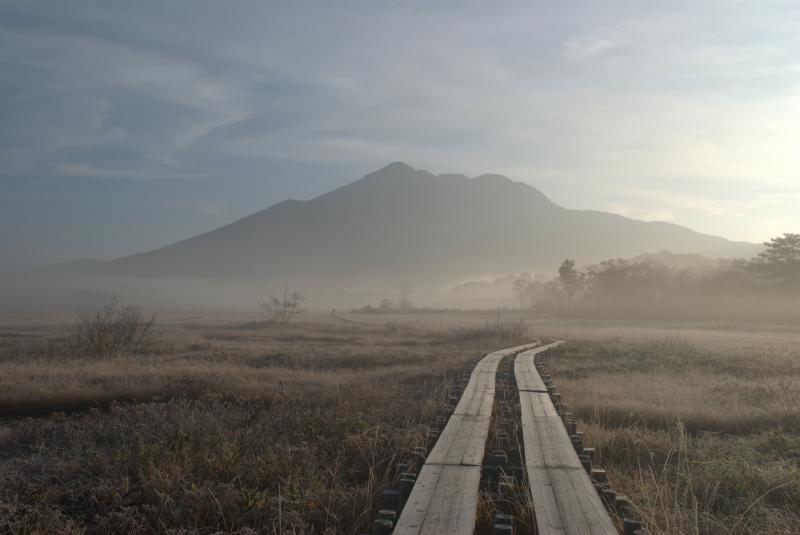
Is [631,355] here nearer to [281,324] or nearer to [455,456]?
[455,456]

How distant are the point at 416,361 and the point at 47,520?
679 inches

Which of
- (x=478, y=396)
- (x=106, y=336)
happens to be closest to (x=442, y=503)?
(x=478, y=396)

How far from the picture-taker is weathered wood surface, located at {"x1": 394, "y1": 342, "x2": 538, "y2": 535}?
521cm

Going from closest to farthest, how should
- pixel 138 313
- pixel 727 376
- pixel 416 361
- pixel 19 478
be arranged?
1. pixel 19 478
2. pixel 727 376
3. pixel 416 361
4. pixel 138 313

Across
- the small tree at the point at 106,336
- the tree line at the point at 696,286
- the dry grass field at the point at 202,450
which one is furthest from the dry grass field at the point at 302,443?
the tree line at the point at 696,286

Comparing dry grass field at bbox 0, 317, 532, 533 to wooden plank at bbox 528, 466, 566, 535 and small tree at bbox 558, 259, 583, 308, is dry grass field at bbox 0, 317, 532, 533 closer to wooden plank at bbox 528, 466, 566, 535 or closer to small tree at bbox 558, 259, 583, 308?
wooden plank at bbox 528, 466, 566, 535

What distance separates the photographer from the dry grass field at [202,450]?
6.28 metres

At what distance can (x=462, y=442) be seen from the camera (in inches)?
314

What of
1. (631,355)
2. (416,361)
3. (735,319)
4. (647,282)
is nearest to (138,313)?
(416,361)

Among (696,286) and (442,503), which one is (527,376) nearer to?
(442,503)

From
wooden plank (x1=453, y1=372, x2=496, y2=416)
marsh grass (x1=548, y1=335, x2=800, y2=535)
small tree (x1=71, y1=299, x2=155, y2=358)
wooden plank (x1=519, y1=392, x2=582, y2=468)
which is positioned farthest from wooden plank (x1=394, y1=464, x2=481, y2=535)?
small tree (x1=71, y1=299, x2=155, y2=358)

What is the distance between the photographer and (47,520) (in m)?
5.99

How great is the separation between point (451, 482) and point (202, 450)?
335 cm

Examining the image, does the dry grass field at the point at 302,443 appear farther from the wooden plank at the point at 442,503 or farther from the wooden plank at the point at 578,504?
the wooden plank at the point at 442,503
